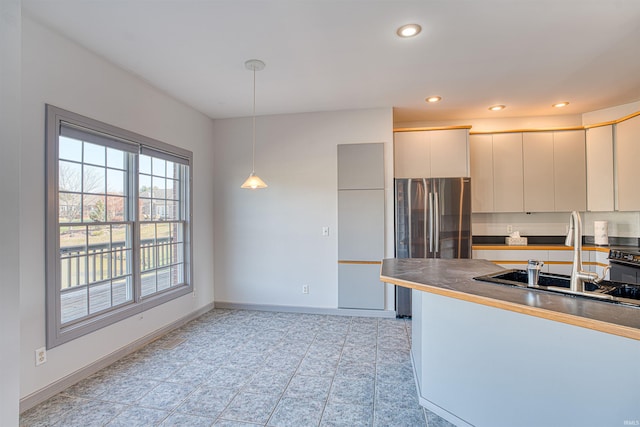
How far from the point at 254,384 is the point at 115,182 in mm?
2278

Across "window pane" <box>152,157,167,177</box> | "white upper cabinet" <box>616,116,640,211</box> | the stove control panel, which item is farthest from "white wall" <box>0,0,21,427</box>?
"white upper cabinet" <box>616,116,640,211</box>

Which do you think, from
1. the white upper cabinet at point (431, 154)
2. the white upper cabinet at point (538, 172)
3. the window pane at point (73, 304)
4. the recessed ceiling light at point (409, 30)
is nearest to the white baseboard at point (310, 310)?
the white upper cabinet at point (431, 154)

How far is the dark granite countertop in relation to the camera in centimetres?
124

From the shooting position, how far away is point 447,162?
4145mm

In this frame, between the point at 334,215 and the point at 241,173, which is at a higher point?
the point at 241,173

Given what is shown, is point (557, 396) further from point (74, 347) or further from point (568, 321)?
point (74, 347)

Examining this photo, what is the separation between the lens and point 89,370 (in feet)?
8.61

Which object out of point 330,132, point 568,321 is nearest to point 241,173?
point 330,132

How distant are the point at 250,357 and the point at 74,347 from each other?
1435mm

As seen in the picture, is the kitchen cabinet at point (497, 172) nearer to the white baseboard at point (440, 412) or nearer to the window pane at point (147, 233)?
the white baseboard at point (440, 412)

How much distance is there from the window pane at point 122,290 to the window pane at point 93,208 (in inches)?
25.5

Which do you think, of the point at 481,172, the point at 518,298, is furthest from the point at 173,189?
the point at 481,172

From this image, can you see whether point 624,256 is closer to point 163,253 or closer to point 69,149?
point 163,253

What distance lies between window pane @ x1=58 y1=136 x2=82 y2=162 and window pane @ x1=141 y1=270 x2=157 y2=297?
136cm
